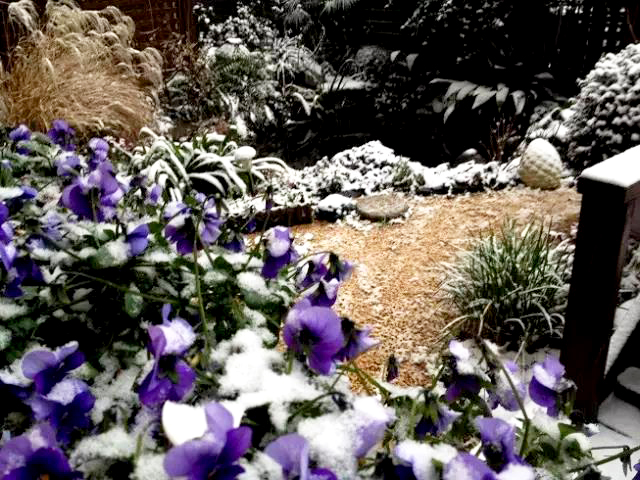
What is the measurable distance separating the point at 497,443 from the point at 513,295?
1814 mm

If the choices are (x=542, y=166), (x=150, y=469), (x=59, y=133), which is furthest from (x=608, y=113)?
(x=150, y=469)

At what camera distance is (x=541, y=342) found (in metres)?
2.31

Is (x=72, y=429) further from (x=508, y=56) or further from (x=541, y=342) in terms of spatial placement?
(x=508, y=56)

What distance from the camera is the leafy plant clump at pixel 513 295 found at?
2297 mm

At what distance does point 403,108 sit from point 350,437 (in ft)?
21.1

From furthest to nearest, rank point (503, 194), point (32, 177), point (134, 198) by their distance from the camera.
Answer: point (503, 194) < point (32, 177) < point (134, 198)

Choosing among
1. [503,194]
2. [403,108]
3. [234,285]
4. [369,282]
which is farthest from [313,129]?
[234,285]

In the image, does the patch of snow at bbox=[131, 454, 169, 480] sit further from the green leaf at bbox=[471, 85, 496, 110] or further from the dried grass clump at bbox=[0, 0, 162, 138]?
the green leaf at bbox=[471, 85, 496, 110]

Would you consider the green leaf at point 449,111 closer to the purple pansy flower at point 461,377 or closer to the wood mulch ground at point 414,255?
the wood mulch ground at point 414,255

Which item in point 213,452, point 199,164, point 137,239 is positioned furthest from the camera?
point 199,164

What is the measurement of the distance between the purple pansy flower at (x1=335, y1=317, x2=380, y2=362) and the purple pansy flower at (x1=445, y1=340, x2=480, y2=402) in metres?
0.09

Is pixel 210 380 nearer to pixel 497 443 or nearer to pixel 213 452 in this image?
pixel 213 452

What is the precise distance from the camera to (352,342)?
2.39 feet

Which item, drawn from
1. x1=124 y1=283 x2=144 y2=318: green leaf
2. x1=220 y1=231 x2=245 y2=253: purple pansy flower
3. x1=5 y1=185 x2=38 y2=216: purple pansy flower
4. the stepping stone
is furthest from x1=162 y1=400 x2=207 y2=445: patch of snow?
the stepping stone
